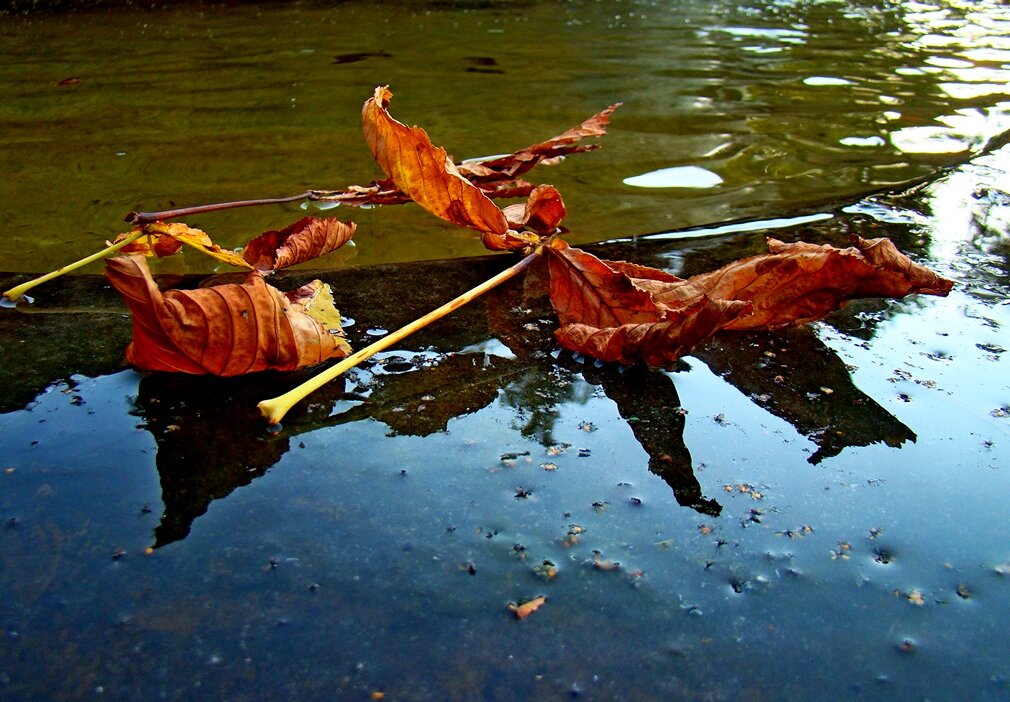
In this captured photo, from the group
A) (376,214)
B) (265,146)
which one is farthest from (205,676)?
(265,146)

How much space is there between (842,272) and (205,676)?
1.11 meters

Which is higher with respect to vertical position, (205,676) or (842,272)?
(842,272)

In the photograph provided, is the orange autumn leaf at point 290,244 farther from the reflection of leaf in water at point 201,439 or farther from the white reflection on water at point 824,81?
the white reflection on water at point 824,81

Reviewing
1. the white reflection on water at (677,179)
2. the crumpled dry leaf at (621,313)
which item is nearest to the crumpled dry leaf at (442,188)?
the crumpled dry leaf at (621,313)

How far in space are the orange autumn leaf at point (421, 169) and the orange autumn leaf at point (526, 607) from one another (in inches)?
30.6

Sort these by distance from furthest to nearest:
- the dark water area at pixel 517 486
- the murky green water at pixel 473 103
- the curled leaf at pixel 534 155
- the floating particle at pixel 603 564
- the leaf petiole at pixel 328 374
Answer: the murky green water at pixel 473 103, the curled leaf at pixel 534 155, the leaf petiole at pixel 328 374, the floating particle at pixel 603 564, the dark water area at pixel 517 486

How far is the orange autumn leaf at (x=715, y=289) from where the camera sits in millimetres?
1409

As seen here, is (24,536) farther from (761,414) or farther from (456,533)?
(761,414)

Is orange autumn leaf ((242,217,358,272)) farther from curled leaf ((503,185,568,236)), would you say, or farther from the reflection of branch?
the reflection of branch

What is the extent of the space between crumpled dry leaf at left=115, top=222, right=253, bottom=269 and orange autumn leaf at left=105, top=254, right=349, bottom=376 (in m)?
0.27

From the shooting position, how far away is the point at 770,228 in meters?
2.19

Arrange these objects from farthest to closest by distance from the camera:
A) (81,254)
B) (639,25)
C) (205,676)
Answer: (639,25) < (81,254) < (205,676)

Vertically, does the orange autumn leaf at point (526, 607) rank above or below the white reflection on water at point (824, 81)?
below

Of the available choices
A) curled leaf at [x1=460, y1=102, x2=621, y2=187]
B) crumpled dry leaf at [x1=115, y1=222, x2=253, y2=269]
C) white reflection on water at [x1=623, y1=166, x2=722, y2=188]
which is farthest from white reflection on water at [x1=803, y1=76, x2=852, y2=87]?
crumpled dry leaf at [x1=115, y1=222, x2=253, y2=269]
